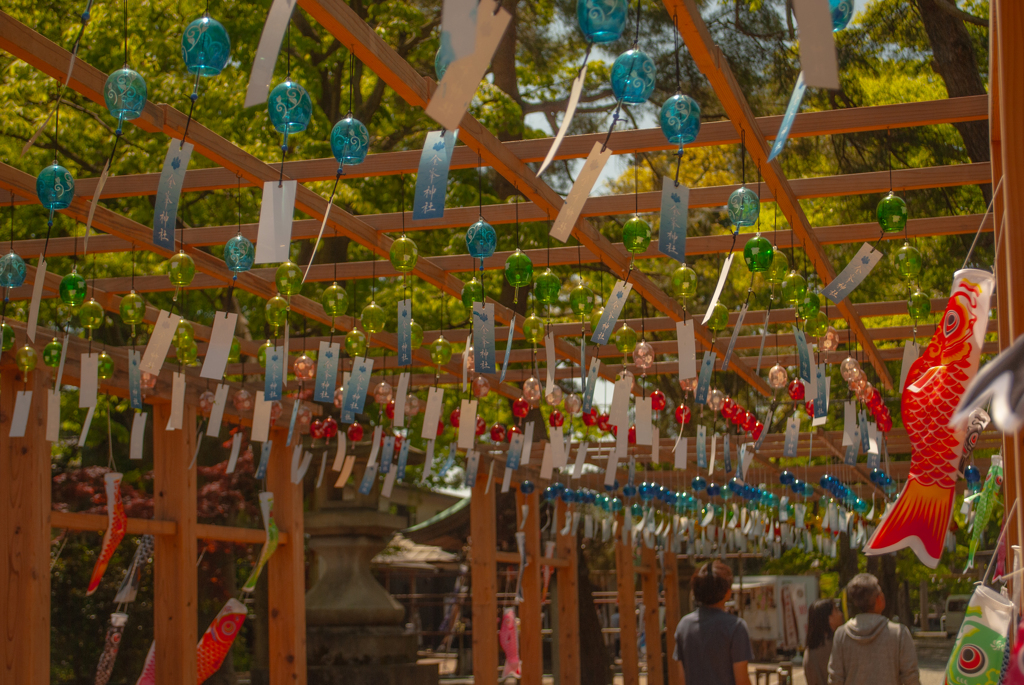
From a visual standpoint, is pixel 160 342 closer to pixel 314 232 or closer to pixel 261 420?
pixel 314 232

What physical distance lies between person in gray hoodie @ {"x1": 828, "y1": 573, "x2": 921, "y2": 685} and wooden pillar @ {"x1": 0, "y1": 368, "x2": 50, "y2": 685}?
358cm

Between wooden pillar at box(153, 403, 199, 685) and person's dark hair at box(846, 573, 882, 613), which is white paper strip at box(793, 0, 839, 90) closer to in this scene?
person's dark hair at box(846, 573, 882, 613)

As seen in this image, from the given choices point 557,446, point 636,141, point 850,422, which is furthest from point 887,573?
point 636,141

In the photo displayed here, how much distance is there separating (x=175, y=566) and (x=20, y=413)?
1541mm

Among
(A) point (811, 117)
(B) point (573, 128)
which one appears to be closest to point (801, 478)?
(B) point (573, 128)

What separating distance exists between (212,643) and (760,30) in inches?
280

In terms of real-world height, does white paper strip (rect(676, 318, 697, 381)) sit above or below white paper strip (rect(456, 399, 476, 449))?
above

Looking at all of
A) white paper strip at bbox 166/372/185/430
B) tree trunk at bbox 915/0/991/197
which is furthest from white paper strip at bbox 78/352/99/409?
tree trunk at bbox 915/0/991/197

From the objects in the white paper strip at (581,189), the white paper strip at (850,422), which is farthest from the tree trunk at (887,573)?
the white paper strip at (581,189)

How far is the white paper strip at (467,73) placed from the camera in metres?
2.04

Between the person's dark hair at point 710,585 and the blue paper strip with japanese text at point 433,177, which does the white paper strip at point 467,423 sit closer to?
the person's dark hair at point 710,585

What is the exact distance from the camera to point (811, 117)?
421 centimetres

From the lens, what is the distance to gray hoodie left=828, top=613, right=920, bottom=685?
4598 millimetres

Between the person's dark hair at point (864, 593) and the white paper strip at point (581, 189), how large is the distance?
2.31m
